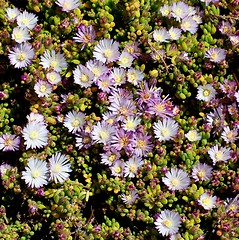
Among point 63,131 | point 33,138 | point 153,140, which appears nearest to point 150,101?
point 153,140

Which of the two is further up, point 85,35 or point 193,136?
point 85,35

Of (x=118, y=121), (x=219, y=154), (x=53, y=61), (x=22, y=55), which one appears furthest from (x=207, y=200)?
(x=22, y=55)

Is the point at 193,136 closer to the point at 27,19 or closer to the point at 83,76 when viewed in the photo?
the point at 83,76

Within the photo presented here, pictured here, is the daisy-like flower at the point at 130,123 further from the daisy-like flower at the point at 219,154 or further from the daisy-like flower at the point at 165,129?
the daisy-like flower at the point at 219,154

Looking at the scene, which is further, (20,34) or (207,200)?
(20,34)

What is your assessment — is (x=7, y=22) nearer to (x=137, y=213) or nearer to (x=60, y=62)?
(x=60, y=62)

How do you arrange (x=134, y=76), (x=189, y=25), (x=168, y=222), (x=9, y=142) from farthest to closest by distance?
(x=189, y=25) < (x=134, y=76) < (x=9, y=142) < (x=168, y=222)
